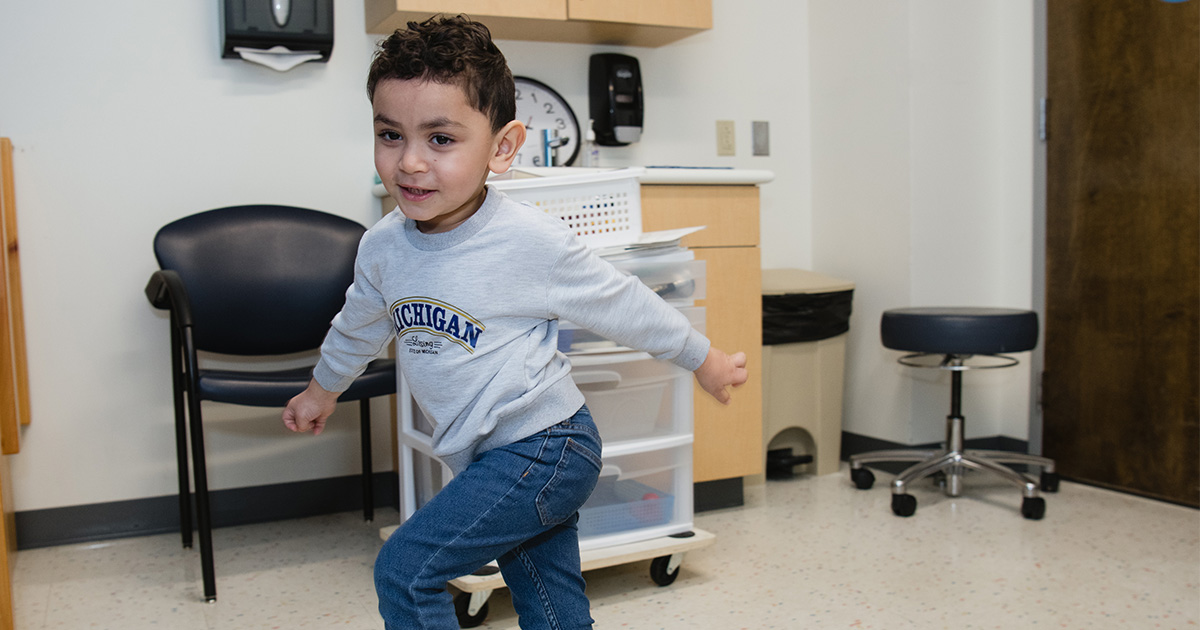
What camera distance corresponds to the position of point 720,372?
115 centimetres

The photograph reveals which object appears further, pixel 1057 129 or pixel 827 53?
pixel 827 53

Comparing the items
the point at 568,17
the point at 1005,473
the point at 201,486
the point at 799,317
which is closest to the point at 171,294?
the point at 201,486

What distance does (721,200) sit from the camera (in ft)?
7.80

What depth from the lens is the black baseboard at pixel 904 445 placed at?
2.93 meters

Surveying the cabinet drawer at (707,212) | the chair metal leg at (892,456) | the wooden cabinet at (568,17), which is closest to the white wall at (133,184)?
the wooden cabinet at (568,17)

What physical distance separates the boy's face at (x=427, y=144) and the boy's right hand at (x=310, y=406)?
0.32 meters

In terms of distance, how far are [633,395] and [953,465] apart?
1.11 metres

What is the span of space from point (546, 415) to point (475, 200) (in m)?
0.26

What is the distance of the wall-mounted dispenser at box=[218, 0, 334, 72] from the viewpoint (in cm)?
230

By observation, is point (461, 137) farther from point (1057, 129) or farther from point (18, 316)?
point (1057, 129)

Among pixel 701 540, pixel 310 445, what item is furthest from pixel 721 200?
pixel 310 445

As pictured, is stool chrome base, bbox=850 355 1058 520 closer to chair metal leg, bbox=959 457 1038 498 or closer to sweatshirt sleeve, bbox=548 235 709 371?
chair metal leg, bbox=959 457 1038 498

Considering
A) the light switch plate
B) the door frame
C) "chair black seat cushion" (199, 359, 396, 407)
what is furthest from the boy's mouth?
the door frame

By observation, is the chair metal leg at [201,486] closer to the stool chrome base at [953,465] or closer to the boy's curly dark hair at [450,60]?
the boy's curly dark hair at [450,60]
